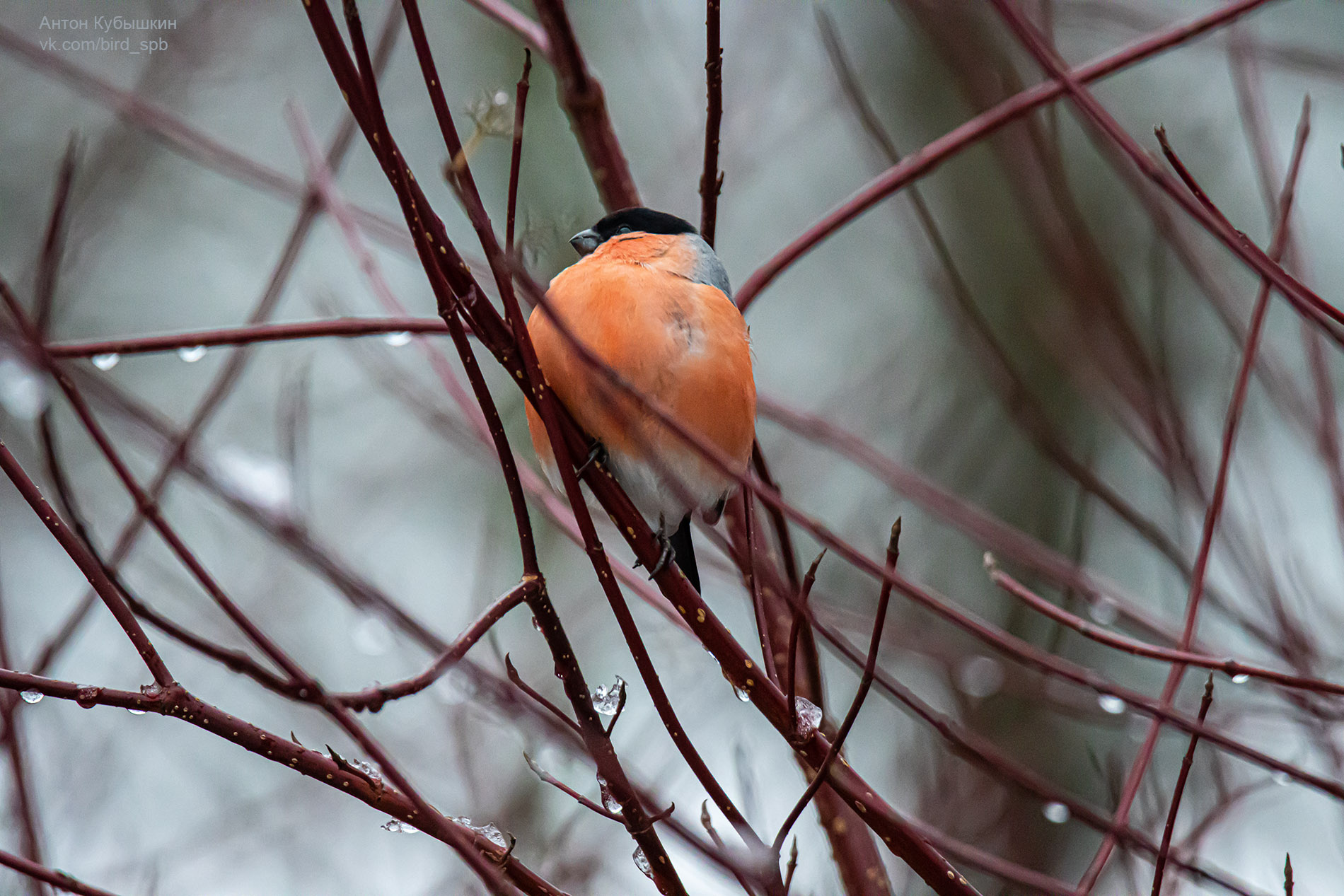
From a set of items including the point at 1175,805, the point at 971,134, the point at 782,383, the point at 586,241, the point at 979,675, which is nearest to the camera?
the point at 1175,805

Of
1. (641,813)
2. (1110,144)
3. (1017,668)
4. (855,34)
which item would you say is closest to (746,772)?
(641,813)

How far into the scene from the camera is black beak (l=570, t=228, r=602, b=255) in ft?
9.75

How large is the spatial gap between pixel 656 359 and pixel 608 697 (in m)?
0.84

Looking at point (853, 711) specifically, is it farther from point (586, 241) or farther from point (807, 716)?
point (586, 241)

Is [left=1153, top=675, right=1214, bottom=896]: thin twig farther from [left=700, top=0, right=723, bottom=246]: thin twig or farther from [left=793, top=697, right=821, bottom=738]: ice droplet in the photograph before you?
[left=700, top=0, right=723, bottom=246]: thin twig

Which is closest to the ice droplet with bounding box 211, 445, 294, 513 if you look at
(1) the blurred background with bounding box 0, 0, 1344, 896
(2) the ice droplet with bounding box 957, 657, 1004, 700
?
(1) the blurred background with bounding box 0, 0, 1344, 896

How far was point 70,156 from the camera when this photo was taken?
1.62 metres

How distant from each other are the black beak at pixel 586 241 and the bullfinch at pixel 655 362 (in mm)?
299

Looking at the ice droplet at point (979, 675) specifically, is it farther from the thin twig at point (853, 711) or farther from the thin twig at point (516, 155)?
the thin twig at point (516, 155)

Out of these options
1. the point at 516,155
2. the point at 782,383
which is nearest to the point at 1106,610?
the point at 516,155

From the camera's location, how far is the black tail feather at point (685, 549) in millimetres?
2951

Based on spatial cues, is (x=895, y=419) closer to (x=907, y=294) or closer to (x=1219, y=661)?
(x=907, y=294)

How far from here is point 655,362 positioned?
7.58 feet

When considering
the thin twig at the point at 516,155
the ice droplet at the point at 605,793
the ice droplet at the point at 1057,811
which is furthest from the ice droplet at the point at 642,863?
the thin twig at the point at 516,155
